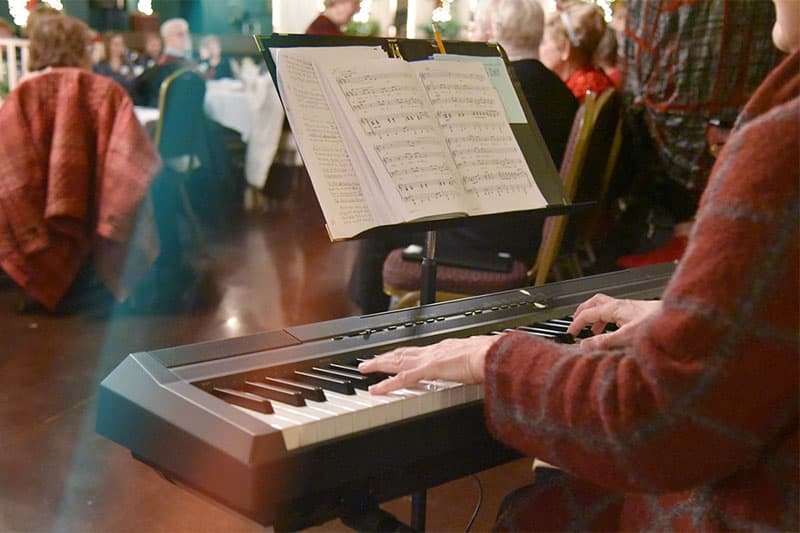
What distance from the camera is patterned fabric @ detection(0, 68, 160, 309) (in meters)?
3.19

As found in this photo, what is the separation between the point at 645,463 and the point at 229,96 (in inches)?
183

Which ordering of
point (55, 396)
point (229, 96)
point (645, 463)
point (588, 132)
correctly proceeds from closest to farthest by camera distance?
point (645, 463), point (588, 132), point (55, 396), point (229, 96)

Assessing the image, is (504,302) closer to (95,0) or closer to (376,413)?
(376,413)

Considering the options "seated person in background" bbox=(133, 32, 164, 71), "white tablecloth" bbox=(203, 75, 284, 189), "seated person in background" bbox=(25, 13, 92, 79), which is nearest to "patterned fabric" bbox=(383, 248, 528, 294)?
"seated person in background" bbox=(25, 13, 92, 79)

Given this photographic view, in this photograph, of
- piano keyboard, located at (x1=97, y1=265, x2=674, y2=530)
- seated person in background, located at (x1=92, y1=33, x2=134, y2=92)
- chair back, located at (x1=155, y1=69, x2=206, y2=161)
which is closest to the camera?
piano keyboard, located at (x1=97, y1=265, x2=674, y2=530)

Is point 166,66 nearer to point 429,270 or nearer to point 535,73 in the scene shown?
point 535,73

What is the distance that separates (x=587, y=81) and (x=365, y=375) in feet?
8.21

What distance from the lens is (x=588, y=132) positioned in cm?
221

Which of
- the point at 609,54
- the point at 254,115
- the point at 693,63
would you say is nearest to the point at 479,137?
the point at 693,63

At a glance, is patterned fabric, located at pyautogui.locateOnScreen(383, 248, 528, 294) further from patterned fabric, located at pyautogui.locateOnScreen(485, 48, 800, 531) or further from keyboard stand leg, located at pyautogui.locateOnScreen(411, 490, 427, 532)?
patterned fabric, located at pyautogui.locateOnScreen(485, 48, 800, 531)

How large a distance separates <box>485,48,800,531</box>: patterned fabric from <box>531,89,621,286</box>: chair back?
1382mm

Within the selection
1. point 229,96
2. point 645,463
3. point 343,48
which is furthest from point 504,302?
point 229,96

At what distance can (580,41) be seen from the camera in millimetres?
3275

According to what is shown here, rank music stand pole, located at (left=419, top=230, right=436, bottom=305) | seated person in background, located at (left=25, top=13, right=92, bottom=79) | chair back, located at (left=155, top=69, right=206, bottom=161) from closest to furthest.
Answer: music stand pole, located at (left=419, top=230, right=436, bottom=305) < seated person in background, located at (left=25, top=13, right=92, bottom=79) < chair back, located at (left=155, top=69, right=206, bottom=161)
